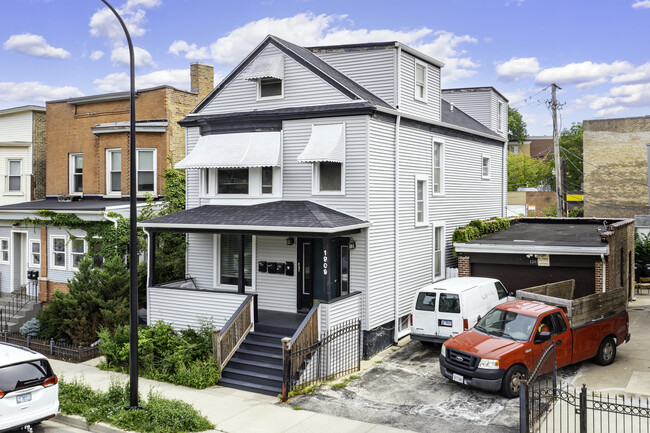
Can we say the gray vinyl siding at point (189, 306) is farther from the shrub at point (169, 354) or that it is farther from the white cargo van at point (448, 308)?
the white cargo van at point (448, 308)

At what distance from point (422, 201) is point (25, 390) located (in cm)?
1320

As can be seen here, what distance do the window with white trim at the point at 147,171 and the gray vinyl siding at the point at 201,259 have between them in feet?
17.4

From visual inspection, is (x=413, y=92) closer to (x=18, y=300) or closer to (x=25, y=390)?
(x=25, y=390)

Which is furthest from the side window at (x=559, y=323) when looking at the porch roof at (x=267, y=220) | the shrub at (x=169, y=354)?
the shrub at (x=169, y=354)

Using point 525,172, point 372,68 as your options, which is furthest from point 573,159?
point 372,68

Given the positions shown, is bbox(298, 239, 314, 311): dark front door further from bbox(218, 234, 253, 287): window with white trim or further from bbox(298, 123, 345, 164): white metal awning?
bbox(298, 123, 345, 164): white metal awning

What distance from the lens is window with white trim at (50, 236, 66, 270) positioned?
2302 cm

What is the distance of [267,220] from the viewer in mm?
16375

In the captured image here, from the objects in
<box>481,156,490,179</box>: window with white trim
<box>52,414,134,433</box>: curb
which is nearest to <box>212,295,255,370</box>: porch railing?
<box>52,414,134,433</box>: curb

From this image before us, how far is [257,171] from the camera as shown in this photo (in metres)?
18.6

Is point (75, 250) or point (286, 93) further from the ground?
point (286, 93)

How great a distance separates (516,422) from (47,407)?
925cm

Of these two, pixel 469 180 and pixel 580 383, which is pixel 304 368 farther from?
pixel 469 180

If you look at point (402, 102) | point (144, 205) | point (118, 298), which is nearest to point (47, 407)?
point (118, 298)
